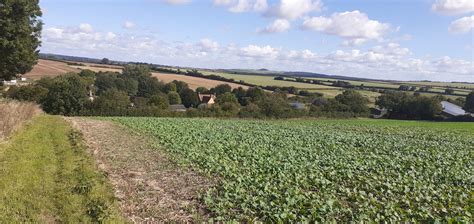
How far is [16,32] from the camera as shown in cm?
3180

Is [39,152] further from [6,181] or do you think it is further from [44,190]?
[44,190]

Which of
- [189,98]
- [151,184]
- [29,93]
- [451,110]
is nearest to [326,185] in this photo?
[151,184]

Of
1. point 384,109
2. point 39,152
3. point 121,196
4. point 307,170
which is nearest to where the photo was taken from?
point 121,196

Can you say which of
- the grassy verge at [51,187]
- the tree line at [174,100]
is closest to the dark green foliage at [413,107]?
the tree line at [174,100]

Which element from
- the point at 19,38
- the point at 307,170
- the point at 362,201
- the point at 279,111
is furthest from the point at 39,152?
the point at 279,111

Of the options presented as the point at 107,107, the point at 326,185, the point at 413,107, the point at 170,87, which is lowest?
the point at 170,87

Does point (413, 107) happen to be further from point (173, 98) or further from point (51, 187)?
point (51, 187)

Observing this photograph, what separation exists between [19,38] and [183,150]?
23356mm

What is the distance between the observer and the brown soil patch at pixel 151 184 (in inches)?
343

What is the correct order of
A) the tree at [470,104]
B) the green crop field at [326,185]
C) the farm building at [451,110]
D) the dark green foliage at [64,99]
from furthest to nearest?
1. the tree at [470,104]
2. the farm building at [451,110]
3. the dark green foliage at [64,99]
4. the green crop field at [326,185]

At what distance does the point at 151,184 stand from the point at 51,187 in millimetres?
2689

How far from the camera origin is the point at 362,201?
32.6 feet

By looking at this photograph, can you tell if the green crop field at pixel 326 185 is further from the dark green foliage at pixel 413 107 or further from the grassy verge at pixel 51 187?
the dark green foliage at pixel 413 107

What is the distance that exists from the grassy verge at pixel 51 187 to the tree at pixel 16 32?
1890 centimetres
